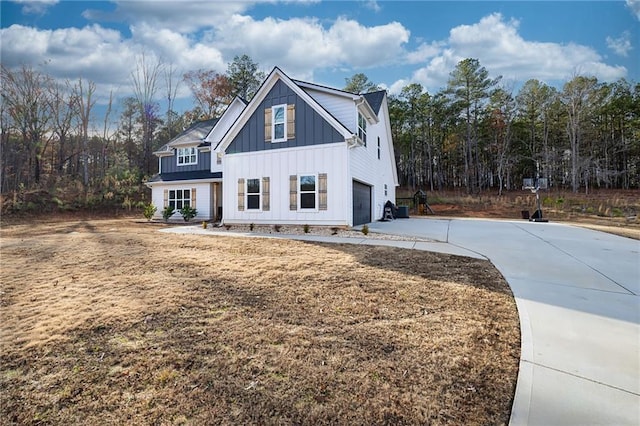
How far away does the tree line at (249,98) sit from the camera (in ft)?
88.6

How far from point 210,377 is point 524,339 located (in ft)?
9.94

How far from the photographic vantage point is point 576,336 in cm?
306

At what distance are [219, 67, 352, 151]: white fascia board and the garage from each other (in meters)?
2.65

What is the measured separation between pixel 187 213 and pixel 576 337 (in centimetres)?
1905

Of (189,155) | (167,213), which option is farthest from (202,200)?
(189,155)

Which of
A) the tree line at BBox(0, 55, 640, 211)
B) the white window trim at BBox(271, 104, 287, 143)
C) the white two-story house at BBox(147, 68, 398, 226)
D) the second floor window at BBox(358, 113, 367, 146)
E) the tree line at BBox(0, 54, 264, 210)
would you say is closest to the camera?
the white two-story house at BBox(147, 68, 398, 226)

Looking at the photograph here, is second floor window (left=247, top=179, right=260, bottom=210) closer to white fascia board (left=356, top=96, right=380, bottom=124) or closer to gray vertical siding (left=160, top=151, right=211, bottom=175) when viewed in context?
white fascia board (left=356, top=96, right=380, bottom=124)

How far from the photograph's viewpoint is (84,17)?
977cm

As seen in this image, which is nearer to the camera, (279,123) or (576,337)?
(576,337)

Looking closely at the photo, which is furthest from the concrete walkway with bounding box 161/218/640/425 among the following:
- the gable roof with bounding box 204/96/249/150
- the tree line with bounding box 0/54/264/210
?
the tree line with bounding box 0/54/264/210

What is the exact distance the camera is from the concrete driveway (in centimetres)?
207

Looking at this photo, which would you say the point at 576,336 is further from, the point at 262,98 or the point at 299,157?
the point at 262,98

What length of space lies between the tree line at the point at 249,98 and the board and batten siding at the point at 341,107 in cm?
2067

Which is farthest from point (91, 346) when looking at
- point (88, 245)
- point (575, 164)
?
point (575, 164)
